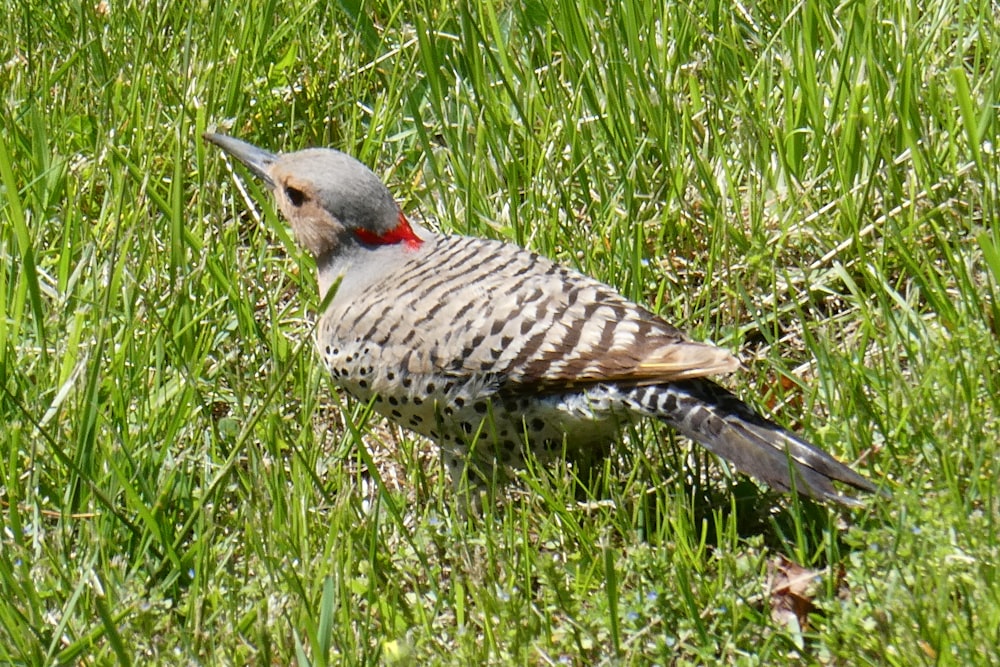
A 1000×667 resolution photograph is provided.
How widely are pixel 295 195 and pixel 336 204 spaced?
18 cm

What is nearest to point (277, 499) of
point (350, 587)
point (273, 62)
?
point (350, 587)

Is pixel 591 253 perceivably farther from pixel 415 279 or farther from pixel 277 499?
pixel 277 499

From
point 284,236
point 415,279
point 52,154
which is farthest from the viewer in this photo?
point 52,154

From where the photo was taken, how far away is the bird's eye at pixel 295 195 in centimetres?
479

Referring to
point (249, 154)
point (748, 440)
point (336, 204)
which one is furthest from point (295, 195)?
point (748, 440)

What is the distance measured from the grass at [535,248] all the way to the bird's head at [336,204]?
0.13 metres

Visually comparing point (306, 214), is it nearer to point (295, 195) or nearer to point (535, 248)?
point (295, 195)

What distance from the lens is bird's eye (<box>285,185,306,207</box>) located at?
4.79 metres

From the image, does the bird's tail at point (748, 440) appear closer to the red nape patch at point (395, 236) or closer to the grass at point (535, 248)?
the grass at point (535, 248)

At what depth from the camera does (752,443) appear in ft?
12.0

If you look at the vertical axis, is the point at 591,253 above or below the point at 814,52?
below

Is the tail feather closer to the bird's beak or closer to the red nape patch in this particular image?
the red nape patch

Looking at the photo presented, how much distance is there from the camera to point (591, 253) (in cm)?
487

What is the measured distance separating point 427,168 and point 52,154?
139 centimetres
